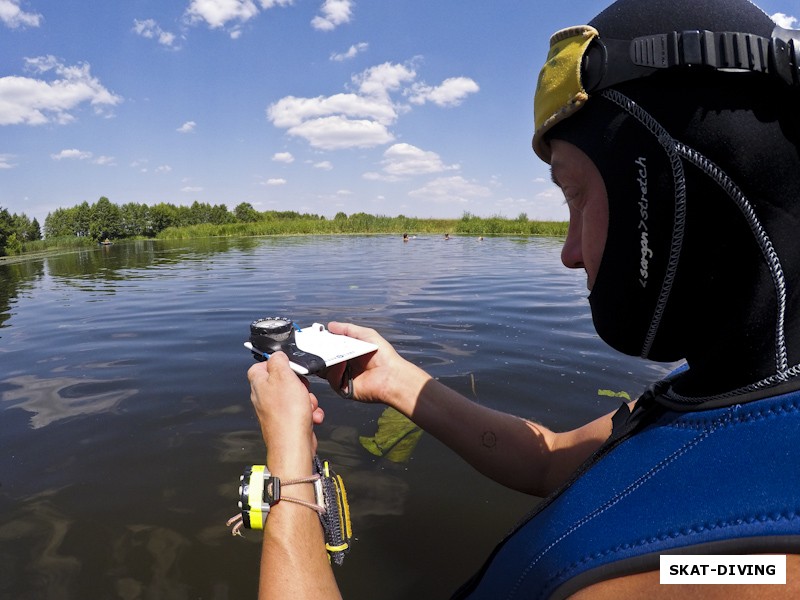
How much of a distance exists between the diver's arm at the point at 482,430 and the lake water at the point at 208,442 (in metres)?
0.10

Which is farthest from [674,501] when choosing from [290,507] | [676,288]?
[290,507]

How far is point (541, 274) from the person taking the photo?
43.4ft

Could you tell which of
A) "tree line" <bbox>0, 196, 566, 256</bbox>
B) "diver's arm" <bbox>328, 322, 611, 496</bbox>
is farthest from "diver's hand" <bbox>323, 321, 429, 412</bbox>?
"tree line" <bbox>0, 196, 566, 256</bbox>

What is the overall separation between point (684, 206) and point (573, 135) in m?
0.36

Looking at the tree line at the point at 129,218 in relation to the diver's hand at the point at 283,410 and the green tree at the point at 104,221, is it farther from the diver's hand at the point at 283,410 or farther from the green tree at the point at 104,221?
the diver's hand at the point at 283,410

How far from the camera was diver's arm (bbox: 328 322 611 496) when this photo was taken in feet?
6.82

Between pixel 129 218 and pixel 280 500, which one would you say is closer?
pixel 280 500

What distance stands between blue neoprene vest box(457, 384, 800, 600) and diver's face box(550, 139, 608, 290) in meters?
0.44

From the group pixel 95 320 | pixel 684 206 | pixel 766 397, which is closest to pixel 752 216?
pixel 684 206

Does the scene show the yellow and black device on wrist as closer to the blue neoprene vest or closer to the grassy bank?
the blue neoprene vest

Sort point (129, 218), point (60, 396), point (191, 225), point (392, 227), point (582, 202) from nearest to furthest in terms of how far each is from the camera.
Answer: point (582, 202) → point (60, 396) → point (392, 227) → point (129, 218) → point (191, 225)

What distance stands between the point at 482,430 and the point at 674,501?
53.5 inches

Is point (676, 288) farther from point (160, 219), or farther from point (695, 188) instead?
point (160, 219)

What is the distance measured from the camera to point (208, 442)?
12.2 feet
